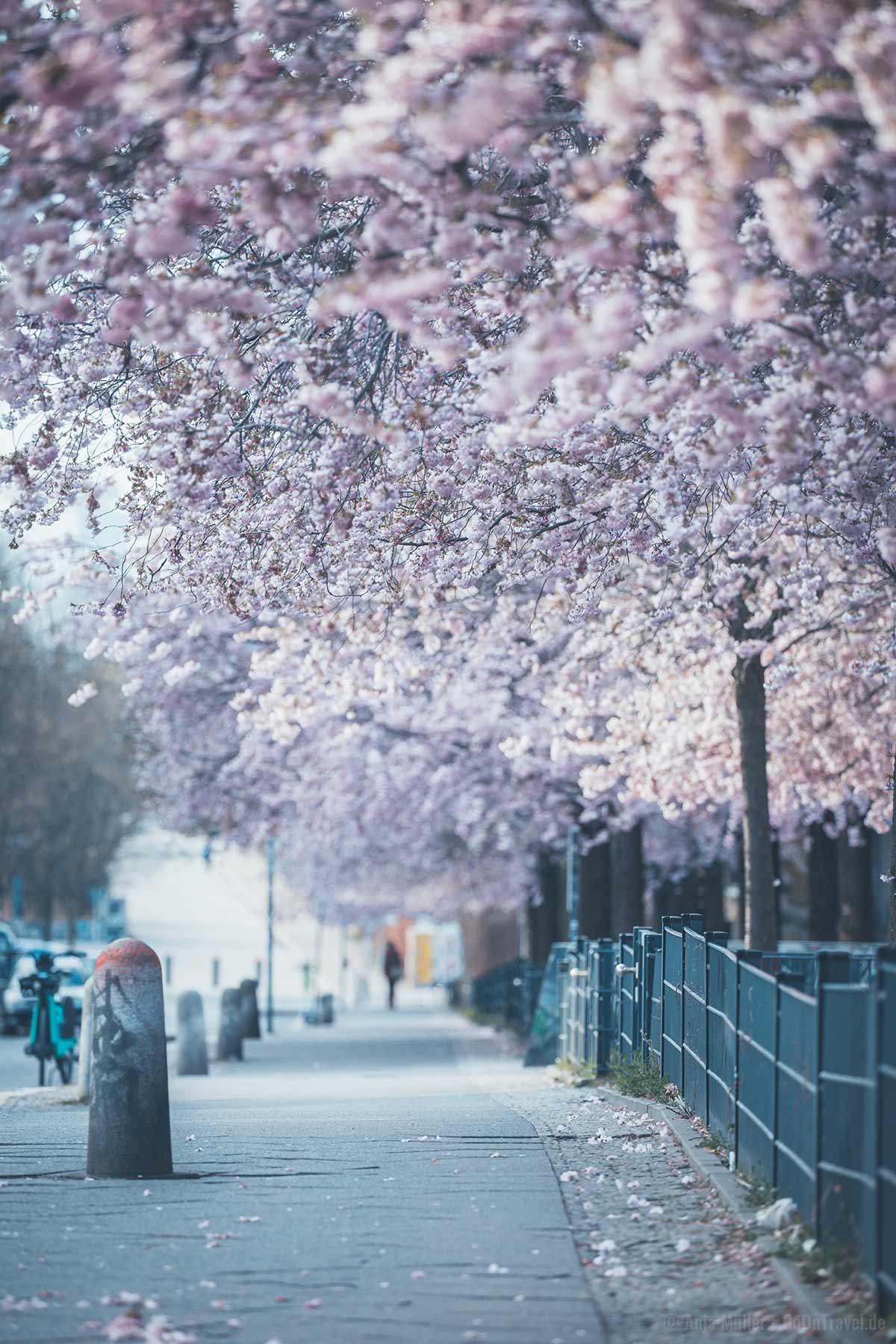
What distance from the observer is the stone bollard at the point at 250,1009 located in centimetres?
2834

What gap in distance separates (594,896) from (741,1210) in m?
19.3

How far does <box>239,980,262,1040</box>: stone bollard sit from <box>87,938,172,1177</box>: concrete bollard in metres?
17.6

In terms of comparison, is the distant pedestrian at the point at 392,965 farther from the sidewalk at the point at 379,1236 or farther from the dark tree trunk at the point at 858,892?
the sidewalk at the point at 379,1236

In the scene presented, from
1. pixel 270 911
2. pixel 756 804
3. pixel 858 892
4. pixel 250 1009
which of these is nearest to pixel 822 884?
pixel 858 892

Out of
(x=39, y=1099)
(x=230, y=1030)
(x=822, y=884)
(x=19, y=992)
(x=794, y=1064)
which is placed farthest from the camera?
(x=19, y=992)

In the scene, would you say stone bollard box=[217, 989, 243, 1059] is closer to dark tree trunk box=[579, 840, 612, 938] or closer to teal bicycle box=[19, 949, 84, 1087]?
dark tree trunk box=[579, 840, 612, 938]

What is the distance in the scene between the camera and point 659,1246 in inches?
300

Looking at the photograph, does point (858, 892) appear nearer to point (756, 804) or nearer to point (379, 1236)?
point (756, 804)

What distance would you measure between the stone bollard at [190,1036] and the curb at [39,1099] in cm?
306

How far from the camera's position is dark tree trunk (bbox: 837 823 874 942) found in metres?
27.3

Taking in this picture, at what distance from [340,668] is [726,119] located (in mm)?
14304

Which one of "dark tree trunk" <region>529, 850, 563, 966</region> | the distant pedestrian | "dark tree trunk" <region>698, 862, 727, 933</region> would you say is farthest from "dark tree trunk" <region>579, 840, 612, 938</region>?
the distant pedestrian

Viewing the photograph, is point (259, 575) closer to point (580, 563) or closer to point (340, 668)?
point (580, 563)

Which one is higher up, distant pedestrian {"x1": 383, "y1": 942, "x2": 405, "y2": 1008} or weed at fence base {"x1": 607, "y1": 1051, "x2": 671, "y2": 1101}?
weed at fence base {"x1": 607, "y1": 1051, "x2": 671, "y2": 1101}
